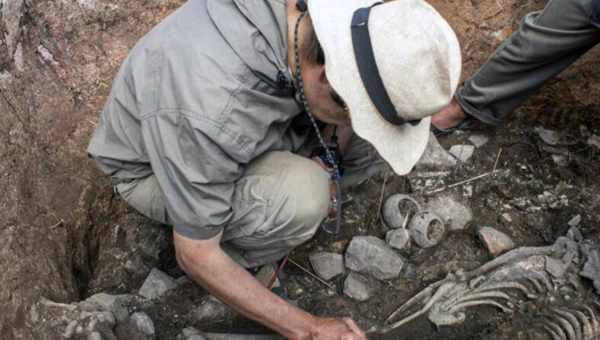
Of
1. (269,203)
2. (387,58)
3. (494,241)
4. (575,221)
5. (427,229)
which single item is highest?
(387,58)

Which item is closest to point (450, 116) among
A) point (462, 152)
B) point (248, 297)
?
point (462, 152)

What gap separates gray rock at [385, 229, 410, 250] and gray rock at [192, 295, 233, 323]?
0.83 m

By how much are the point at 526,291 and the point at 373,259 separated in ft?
2.26

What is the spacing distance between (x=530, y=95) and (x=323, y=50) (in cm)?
179

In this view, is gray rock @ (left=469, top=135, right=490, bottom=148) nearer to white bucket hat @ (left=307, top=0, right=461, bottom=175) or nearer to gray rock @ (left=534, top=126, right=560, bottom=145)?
gray rock @ (left=534, top=126, right=560, bottom=145)

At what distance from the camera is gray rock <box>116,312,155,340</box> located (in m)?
2.54

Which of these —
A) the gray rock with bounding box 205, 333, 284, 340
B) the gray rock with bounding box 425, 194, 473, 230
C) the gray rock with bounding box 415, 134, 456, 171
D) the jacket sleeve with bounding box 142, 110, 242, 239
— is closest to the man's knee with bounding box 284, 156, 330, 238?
the jacket sleeve with bounding box 142, 110, 242, 239

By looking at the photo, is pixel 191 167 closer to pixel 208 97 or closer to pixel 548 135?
pixel 208 97

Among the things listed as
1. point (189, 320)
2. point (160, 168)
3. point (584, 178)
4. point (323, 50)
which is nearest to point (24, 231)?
point (189, 320)

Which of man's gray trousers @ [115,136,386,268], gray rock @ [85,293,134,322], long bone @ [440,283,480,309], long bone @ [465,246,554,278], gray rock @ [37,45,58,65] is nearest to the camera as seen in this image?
man's gray trousers @ [115,136,386,268]

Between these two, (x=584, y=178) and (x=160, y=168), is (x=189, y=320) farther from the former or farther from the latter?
(x=584, y=178)

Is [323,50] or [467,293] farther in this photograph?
[467,293]

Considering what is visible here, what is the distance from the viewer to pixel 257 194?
91.6 inches

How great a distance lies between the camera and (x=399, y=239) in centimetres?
292
